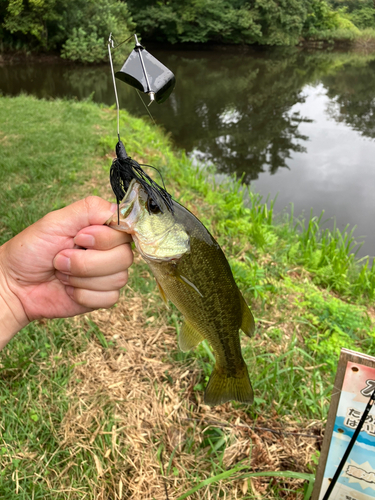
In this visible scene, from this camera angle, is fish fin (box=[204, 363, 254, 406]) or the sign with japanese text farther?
fish fin (box=[204, 363, 254, 406])

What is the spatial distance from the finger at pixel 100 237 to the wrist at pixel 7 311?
523 millimetres

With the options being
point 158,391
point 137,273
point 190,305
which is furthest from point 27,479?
point 137,273

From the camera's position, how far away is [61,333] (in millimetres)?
2783

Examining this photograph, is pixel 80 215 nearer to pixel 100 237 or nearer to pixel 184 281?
pixel 100 237

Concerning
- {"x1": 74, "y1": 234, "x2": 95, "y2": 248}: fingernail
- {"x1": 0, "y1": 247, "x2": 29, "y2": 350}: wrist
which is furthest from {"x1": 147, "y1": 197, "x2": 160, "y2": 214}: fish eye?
{"x1": 0, "y1": 247, "x2": 29, "y2": 350}: wrist

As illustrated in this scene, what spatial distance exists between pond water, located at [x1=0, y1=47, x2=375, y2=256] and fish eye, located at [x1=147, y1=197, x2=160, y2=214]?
621 cm

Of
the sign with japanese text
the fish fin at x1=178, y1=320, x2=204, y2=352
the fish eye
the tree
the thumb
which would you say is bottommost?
the sign with japanese text

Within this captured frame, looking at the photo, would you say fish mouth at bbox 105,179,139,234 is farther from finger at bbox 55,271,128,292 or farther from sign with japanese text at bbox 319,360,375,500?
sign with japanese text at bbox 319,360,375,500

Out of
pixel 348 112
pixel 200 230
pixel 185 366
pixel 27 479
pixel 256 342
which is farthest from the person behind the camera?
pixel 348 112

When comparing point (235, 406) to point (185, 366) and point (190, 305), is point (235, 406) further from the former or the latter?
point (190, 305)

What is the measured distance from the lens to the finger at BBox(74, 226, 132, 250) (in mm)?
1470

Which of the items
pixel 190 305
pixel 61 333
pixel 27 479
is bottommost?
pixel 27 479

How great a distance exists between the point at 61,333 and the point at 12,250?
134 cm

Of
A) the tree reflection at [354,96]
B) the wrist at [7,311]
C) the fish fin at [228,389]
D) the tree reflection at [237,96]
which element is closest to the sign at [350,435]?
the fish fin at [228,389]
